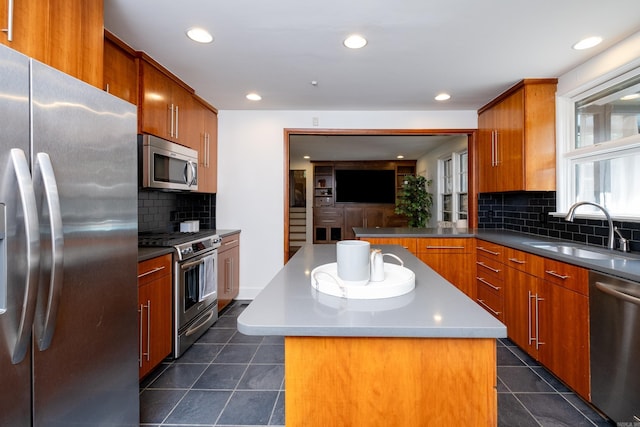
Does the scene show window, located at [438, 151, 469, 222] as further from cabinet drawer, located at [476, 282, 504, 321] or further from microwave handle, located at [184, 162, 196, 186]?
microwave handle, located at [184, 162, 196, 186]

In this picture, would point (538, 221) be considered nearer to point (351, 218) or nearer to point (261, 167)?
point (261, 167)

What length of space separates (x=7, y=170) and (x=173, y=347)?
184cm

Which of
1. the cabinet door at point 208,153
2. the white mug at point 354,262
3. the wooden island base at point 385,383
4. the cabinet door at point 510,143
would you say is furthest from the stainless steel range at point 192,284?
the cabinet door at point 510,143

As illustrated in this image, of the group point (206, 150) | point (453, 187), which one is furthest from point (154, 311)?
point (453, 187)

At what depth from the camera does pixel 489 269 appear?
291cm

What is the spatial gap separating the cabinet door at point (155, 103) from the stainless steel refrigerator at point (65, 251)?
3.37ft

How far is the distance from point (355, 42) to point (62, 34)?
1.62 meters

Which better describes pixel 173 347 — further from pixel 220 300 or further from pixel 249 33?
pixel 249 33

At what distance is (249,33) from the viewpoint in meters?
2.06

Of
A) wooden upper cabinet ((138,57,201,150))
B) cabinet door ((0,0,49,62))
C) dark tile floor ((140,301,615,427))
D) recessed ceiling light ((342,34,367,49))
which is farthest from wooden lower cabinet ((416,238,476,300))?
cabinet door ((0,0,49,62))

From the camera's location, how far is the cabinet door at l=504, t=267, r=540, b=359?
2250mm

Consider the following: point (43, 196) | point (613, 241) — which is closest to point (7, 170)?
point (43, 196)

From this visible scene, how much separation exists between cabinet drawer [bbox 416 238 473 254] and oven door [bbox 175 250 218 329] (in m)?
2.04

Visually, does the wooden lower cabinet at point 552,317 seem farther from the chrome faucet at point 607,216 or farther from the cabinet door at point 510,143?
the cabinet door at point 510,143
